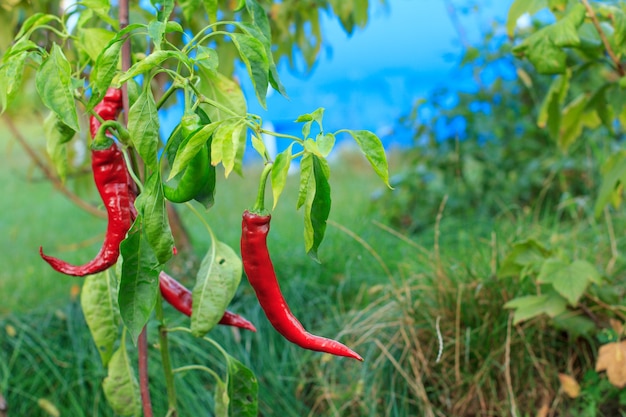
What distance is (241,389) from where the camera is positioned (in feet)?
4.58

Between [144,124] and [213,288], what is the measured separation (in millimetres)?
295

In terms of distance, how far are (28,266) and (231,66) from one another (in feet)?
5.39

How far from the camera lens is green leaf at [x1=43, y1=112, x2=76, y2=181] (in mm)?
1257

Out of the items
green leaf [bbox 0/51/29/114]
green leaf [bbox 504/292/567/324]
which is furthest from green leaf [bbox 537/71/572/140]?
green leaf [bbox 0/51/29/114]

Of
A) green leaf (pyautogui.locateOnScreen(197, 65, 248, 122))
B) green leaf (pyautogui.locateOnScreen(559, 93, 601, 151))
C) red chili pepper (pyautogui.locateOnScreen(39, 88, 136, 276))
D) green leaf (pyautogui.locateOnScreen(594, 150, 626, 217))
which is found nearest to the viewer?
red chili pepper (pyautogui.locateOnScreen(39, 88, 136, 276))

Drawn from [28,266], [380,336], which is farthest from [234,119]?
[28,266]

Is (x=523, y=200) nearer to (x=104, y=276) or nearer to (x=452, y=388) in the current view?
(x=452, y=388)

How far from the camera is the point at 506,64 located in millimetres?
3479

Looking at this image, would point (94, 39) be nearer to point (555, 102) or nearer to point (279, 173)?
point (279, 173)

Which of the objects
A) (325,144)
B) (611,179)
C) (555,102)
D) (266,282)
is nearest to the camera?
(325,144)

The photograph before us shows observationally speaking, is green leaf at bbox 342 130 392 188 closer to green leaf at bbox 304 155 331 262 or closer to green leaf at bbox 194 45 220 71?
green leaf at bbox 304 155 331 262

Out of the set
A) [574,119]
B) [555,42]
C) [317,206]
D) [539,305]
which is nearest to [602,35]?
[555,42]

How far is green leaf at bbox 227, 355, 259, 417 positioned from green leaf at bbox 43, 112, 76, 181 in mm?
440

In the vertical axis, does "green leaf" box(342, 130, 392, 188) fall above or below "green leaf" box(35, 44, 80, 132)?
below
